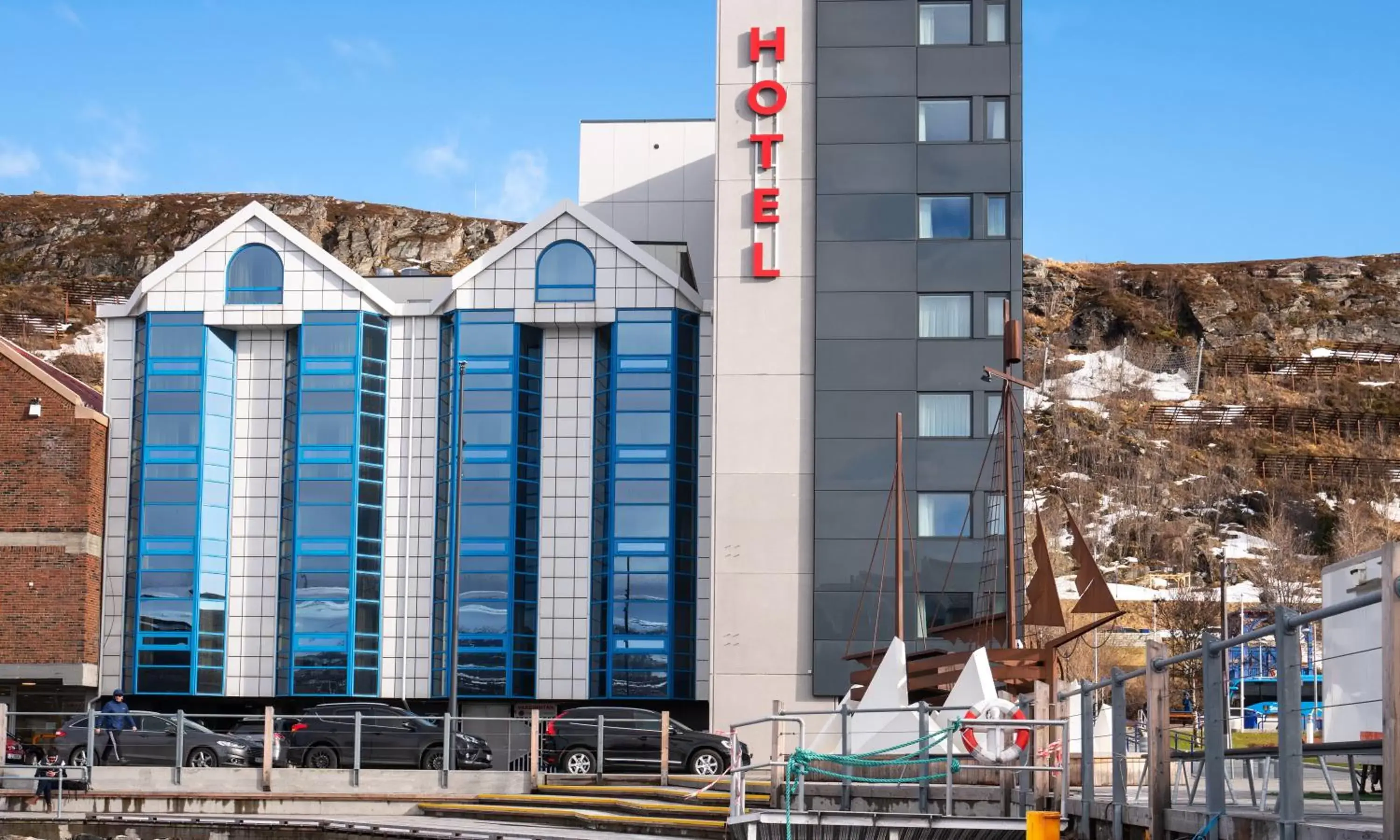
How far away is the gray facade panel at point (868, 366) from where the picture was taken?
4712 centimetres

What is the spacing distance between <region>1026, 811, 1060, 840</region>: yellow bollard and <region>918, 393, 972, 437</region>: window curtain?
3264cm

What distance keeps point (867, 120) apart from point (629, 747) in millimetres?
21657

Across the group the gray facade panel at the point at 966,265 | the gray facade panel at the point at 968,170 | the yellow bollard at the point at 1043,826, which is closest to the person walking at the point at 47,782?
the yellow bollard at the point at 1043,826

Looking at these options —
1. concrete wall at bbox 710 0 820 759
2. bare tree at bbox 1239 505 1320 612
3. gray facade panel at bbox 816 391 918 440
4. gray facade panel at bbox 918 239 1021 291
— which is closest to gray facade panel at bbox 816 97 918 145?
concrete wall at bbox 710 0 820 759

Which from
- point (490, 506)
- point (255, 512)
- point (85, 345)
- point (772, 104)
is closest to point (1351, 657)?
point (772, 104)

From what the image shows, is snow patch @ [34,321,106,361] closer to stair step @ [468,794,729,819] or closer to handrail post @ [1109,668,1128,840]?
stair step @ [468,794,729,819]

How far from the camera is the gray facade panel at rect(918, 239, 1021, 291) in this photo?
4725cm

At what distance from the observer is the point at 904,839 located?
61.8 ft

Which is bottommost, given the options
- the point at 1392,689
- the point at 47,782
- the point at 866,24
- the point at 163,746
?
the point at 47,782

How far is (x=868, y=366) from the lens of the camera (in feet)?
155

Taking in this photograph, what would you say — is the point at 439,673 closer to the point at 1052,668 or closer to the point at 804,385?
the point at 804,385

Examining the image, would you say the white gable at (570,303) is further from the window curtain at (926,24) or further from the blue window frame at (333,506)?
the window curtain at (926,24)

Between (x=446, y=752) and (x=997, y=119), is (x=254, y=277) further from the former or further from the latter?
(x=446, y=752)

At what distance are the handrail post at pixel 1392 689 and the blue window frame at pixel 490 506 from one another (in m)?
40.1
